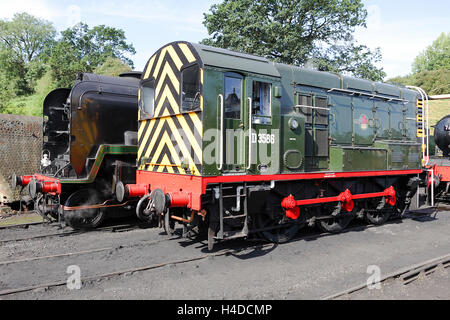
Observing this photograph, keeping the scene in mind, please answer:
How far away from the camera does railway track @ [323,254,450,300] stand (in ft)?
14.3

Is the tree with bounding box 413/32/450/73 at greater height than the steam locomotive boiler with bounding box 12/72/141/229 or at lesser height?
greater

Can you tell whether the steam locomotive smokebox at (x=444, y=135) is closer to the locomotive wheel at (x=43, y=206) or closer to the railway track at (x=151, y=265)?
the railway track at (x=151, y=265)

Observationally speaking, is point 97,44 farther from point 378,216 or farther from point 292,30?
point 378,216

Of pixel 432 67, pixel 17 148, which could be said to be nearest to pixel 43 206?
pixel 17 148

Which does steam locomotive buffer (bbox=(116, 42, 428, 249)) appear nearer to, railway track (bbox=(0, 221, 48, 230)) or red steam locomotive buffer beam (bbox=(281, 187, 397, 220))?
red steam locomotive buffer beam (bbox=(281, 187, 397, 220))

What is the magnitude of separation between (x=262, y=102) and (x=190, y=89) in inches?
50.5

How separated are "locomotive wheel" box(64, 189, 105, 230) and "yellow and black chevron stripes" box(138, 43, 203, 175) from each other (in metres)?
1.86

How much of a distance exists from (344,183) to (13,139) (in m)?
9.78

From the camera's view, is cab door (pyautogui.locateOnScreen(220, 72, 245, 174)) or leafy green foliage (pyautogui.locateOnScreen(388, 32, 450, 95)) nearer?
cab door (pyautogui.locateOnScreen(220, 72, 245, 174))

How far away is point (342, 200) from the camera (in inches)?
285

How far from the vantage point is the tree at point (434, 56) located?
5714cm

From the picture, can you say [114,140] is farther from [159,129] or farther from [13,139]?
[13,139]

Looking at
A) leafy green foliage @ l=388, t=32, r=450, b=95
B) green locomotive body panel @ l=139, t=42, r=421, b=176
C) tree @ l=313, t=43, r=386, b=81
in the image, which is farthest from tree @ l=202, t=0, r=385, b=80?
leafy green foliage @ l=388, t=32, r=450, b=95

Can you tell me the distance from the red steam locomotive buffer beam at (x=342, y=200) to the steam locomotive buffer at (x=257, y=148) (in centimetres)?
2
